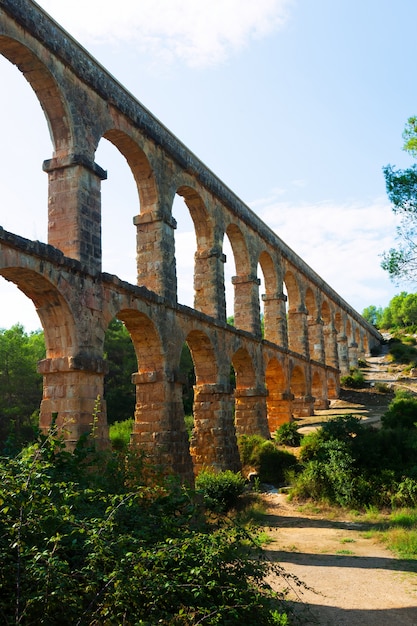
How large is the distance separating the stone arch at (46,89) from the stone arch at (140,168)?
1.92 metres

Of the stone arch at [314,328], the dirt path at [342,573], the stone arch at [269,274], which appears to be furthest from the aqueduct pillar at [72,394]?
the stone arch at [314,328]

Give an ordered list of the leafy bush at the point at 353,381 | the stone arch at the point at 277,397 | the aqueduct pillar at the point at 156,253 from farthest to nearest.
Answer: the leafy bush at the point at 353,381, the stone arch at the point at 277,397, the aqueduct pillar at the point at 156,253

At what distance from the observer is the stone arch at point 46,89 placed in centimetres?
1000

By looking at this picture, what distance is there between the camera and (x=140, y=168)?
1357cm

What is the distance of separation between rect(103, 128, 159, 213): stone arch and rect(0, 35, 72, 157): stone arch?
6.31 feet

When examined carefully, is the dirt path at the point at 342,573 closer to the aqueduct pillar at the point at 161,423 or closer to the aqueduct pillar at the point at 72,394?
the aqueduct pillar at the point at 161,423

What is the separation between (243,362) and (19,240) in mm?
10929

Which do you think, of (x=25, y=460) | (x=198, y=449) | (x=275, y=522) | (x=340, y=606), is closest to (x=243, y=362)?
(x=198, y=449)

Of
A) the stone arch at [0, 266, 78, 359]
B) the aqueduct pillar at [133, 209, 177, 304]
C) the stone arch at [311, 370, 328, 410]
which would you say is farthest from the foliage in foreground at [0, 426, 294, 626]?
the stone arch at [311, 370, 328, 410]

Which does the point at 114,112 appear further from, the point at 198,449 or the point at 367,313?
the point at 367,313

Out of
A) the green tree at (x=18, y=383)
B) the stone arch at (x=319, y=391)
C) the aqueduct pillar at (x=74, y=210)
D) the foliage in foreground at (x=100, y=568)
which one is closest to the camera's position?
the foliage in foreground at (x=100, y=568)

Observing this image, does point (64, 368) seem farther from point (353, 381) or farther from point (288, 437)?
point (353, 381)

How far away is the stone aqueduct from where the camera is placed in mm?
9891

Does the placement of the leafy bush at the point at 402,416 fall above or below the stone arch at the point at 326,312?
below
